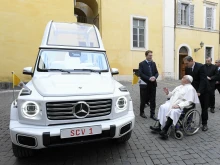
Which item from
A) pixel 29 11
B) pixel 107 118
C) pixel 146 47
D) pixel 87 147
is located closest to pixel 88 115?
pixel 107 118

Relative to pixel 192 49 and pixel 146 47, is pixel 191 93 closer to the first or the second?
pixel 146 47

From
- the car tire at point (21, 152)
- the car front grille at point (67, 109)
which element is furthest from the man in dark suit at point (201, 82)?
the car tire at point (21, 152)

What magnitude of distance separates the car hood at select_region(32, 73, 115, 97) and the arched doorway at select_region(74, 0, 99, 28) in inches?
526

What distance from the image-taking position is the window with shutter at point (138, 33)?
1620cm

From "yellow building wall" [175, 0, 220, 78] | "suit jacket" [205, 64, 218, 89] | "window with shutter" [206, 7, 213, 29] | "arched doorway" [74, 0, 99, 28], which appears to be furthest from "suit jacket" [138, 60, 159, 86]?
"window with shutter" [206, 7, 213, 29]

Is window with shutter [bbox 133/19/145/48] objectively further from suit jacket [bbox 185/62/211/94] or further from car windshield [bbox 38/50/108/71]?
car windshield [bbox 38/50/108/71]

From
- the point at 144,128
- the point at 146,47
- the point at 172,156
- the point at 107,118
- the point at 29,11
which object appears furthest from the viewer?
the point at 146,47

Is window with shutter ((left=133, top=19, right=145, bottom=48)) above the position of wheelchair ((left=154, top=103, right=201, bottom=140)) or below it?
above

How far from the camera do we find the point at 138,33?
1631 cm

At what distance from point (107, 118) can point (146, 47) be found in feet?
46.0

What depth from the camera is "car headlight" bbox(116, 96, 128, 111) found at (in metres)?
3.27

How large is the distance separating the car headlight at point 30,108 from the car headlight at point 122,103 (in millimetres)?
1276

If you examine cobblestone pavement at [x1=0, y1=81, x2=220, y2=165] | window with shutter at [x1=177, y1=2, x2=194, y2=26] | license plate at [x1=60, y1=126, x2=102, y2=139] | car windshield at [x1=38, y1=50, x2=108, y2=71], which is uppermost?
window with shutter at [x1=177, y1=2, x2=194, y2=26]

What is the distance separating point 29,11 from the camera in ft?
42.0
